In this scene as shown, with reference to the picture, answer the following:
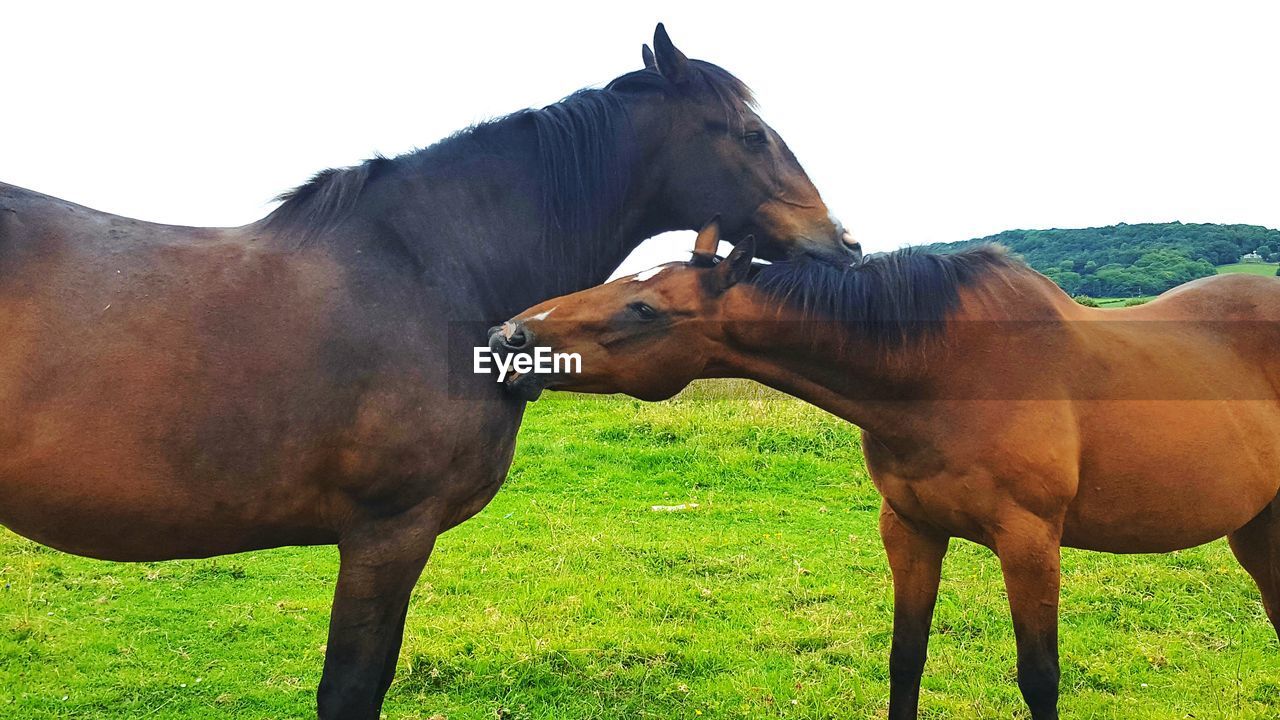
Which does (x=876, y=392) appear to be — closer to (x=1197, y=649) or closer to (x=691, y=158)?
(x=691, y=158)

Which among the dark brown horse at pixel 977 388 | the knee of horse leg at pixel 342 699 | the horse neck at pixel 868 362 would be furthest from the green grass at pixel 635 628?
the horse neck at pixel 868 362

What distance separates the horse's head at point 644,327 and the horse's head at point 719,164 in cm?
30

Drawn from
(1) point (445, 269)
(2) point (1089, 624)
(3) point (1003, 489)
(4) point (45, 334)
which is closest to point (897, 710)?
(3) point (1003, 489)

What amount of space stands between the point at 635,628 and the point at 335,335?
9.80 ft

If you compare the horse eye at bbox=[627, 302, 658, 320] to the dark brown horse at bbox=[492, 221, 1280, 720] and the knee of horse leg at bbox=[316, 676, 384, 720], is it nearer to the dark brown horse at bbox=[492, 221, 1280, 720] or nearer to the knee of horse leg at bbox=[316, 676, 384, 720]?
the dark brown horse at bbox=[492, 221, 1280, 720]

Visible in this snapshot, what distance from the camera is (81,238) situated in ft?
8.77

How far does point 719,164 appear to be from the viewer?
333cm

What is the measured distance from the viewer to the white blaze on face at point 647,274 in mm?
3111

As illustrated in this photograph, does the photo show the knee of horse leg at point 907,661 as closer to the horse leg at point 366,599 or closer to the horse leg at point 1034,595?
the horse leg at point 1034,595

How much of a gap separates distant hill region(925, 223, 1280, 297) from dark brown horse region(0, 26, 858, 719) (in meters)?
2.04

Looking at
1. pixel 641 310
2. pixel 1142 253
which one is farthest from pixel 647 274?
pixel 1142 253

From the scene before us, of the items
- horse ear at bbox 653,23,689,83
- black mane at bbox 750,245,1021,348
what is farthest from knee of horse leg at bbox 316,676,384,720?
horse ear at bbox 653,23,689,83

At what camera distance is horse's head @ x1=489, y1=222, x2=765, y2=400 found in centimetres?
301

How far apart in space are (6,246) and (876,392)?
297 cm
